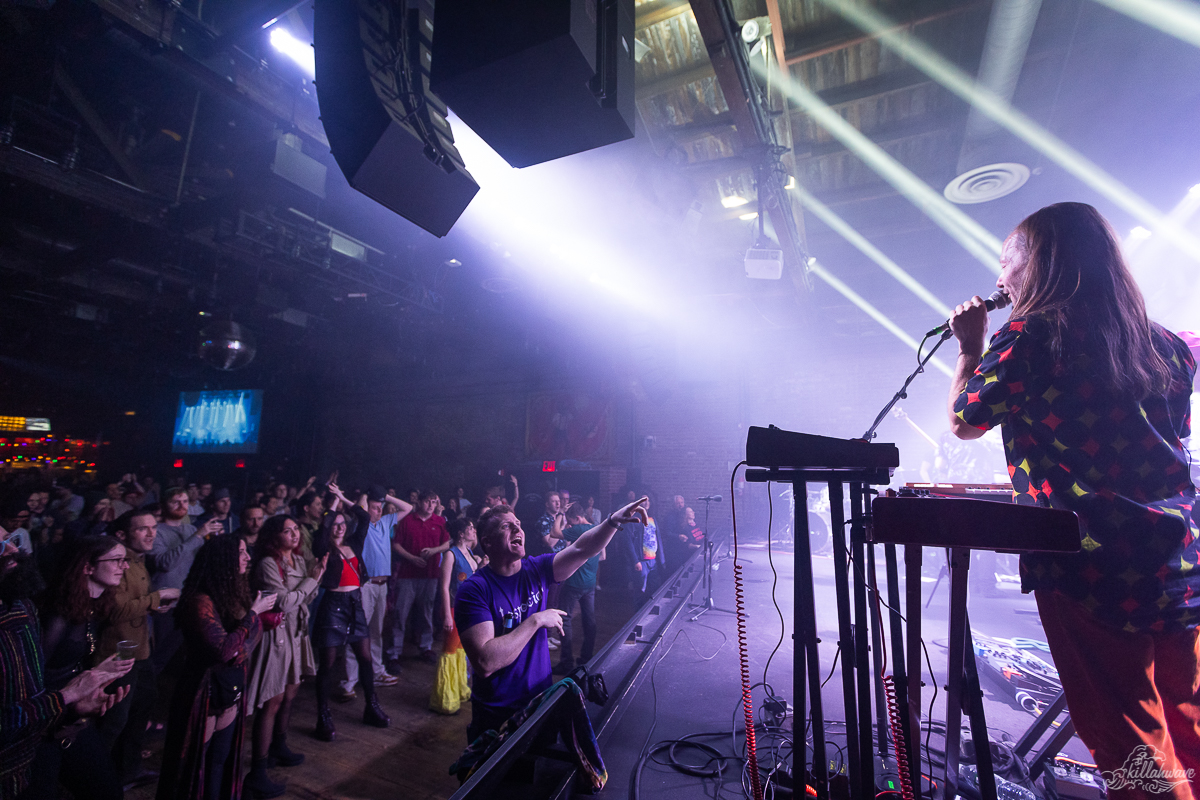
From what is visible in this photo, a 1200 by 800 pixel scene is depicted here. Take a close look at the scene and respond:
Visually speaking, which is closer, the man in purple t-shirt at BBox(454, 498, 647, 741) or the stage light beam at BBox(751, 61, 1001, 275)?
the man in purple t-shirt at BBox(454, 498, 647, 741)

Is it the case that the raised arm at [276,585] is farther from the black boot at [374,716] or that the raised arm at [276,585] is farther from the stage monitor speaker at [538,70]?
the stage monitor speaker at [538,70]

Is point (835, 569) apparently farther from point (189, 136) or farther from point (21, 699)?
point (189, 136)

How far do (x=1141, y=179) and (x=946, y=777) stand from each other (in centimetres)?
577

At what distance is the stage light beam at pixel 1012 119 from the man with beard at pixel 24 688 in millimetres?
5307

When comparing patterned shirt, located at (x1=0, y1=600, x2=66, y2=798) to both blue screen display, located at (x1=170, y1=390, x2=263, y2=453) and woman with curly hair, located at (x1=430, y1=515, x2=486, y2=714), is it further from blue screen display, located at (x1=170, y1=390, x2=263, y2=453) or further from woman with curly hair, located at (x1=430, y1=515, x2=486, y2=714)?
blue screen display, located at (x1=170, y1=390, x2=263, y2=453)

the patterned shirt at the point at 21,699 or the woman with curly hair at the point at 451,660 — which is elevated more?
the patterned shirt at the point at 21,699

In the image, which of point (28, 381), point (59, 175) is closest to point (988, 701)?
point (59, 175)

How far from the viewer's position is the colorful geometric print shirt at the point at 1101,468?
953 mm

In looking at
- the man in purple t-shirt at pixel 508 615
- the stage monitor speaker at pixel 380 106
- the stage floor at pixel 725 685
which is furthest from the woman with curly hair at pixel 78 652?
the stage monitor speaker at pixel 380 106

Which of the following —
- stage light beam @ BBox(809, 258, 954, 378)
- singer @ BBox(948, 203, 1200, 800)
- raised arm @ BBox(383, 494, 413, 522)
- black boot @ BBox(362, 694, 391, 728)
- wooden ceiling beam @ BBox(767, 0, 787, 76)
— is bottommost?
black boot @ BBox(362, 694, 391, 728)

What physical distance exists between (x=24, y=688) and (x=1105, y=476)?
3.18 metres

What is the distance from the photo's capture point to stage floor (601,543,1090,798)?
2.08 meters

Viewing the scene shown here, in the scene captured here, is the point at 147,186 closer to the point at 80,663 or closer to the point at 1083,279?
the point at 80,663

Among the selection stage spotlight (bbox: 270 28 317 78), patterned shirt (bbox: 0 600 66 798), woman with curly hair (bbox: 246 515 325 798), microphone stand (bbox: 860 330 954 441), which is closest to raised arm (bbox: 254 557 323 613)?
woman with curly hair (bbox: 246 515 325 798)
